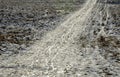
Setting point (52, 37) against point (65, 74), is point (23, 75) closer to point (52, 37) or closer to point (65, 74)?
point (65, 74)

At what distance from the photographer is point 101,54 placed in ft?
36.2

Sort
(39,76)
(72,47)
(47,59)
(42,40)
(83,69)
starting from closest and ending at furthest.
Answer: (39,76) → (83,69) → (47,59) → (72,47) → (42,40)

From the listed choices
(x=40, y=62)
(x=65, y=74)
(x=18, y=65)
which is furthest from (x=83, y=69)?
(x=18, y=65)

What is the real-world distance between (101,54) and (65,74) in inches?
118

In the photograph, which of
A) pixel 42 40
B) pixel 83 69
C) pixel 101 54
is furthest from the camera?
pixel 42 40

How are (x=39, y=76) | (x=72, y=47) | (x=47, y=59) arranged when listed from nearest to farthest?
(x=39, y=76) < (x=47, y=59) < (x=72, y=47)

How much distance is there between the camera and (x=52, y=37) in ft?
45.5

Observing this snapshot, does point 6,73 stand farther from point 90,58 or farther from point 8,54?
point 90,58

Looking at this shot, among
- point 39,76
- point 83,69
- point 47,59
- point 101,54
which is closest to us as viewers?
point 39,76

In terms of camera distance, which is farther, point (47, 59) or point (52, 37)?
point (52, 37)

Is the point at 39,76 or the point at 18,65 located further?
the point at 18,65

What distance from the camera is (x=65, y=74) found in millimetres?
8430

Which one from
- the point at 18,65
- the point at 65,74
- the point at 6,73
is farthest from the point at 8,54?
the point at 65,74

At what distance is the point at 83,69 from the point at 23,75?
6.53ft
